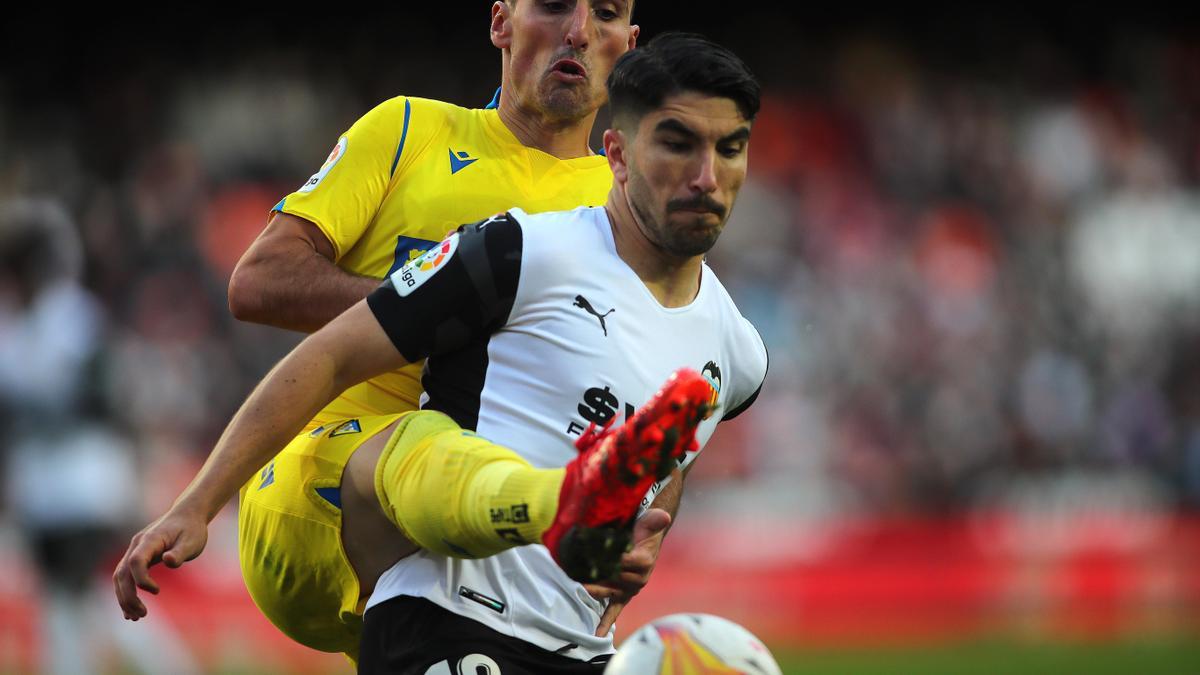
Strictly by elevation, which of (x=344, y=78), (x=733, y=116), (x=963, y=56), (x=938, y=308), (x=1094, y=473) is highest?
(x=963, y=56)

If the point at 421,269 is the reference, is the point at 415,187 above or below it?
above

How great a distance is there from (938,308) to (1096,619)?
379cm

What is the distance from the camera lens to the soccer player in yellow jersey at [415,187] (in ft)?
13.5

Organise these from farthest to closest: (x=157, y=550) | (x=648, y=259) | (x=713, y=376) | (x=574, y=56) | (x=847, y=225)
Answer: (x=847, y=225) < (x=574, y=56) < (x=713, y=376) < (x=648, y=259) < (x=157, y=550)

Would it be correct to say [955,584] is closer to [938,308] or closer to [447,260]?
[938,308]

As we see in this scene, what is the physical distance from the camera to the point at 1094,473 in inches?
609

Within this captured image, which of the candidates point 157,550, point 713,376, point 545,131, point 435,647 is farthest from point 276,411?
point 545,131

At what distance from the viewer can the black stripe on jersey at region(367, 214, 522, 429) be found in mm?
3529

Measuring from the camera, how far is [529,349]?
363 centimetres

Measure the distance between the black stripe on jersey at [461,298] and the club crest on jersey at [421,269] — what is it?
0.01 m

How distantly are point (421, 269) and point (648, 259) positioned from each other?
1.69 ft

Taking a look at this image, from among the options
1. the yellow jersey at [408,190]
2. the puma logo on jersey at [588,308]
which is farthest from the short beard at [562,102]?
the puma logo on jersey at [588,308]

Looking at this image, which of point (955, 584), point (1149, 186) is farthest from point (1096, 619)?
point (1149, 186)

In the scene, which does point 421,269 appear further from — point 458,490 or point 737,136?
point 737,136
